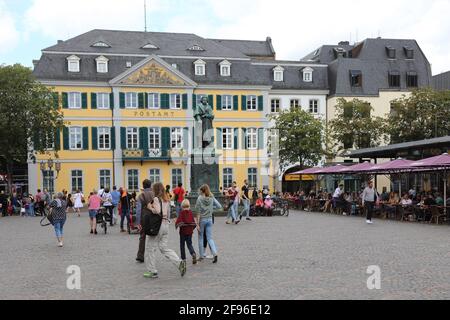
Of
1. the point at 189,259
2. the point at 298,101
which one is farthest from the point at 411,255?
the point at 298,101

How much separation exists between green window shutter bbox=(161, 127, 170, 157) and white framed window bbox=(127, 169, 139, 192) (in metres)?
2.82

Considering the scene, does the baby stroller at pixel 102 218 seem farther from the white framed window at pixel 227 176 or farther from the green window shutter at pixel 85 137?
the white framed window at pixel 227 176

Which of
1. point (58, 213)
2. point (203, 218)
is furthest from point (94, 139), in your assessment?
point (203, 218)

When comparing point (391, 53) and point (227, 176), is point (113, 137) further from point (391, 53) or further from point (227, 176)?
point (391, 53)

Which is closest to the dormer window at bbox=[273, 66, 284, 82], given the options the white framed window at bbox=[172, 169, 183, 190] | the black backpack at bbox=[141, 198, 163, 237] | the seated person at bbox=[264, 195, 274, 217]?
the white framed window at bbox=[172, 169, 183, 190]

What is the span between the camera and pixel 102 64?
50.4 meters

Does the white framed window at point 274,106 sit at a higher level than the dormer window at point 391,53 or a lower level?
lower

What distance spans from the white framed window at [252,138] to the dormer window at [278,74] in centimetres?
609

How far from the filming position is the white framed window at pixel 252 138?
5262 cm

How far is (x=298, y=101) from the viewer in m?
56.0

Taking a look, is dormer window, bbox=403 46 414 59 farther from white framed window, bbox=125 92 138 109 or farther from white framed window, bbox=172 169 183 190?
white framed window, bbox=125 92 138 109

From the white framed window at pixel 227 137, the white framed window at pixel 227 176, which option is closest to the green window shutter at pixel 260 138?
the white framed window at pixel 227 137

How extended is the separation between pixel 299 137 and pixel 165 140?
11358 millimetres

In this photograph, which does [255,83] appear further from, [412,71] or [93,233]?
[93,233]
